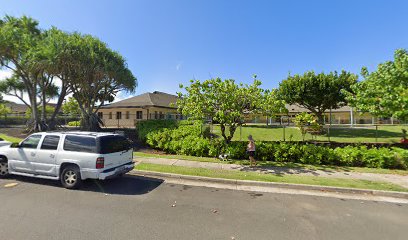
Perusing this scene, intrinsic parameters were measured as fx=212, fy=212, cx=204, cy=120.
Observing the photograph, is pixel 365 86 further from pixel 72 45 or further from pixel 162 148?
pixel 72 45

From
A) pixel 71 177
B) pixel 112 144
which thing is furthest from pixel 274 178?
pixel 71 177

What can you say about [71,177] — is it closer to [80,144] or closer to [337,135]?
[80,144]

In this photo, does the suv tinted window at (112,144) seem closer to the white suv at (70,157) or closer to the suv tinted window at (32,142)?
the white suv at (70,157)

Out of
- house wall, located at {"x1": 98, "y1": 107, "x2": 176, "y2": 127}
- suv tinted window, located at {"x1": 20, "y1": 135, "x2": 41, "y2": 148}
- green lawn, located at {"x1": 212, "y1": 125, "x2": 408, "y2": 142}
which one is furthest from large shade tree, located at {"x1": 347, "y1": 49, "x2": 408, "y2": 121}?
house wall, located at {"x1": 98, "y1": 107, "x2": 176, "y2": 127}

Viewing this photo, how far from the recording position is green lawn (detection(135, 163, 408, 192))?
Result: 691 centimetres

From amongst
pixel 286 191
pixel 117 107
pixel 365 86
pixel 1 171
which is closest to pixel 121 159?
pixel 1 171

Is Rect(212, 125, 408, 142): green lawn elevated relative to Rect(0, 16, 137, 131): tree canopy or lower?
lower

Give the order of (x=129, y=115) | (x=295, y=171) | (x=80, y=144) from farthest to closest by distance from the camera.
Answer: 1. (x=129, y=115)
2. (x=295, y=171)
3. (x=80, y=144)

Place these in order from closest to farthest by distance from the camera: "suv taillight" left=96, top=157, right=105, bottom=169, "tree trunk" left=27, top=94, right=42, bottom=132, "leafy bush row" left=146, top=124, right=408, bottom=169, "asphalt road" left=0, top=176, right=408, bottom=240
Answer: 1. "asphalt road" left=0, top=176, right=408, bottom=240
2. "suv taillight" left=96, top=157, right=105, bottom=169
3. "leafy bush row" left=146, top=124, right=408, bottom=169
4. "tree trunk" left=27, top=94, right=42, bottom=132

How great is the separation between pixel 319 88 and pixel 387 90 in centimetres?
1595

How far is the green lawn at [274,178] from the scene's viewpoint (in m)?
6.91

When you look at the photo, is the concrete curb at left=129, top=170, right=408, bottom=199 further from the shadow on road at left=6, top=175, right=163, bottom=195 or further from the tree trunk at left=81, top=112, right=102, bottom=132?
the tree trunk at left=81, top=112, right=102, bottom=132

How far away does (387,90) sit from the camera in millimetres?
9781

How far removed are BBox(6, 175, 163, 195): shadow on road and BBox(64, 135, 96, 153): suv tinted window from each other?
119cm
